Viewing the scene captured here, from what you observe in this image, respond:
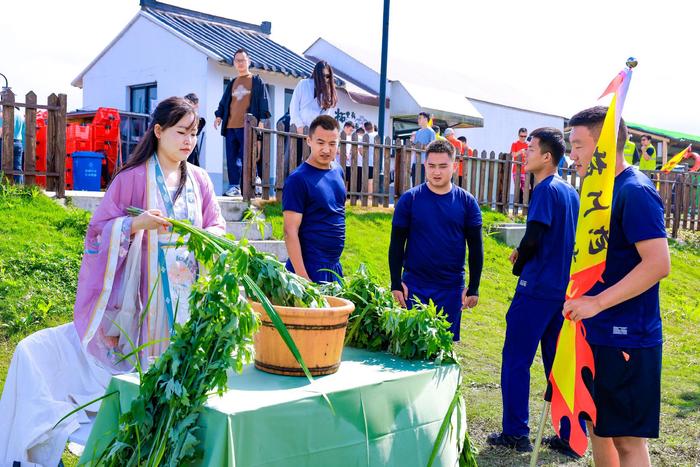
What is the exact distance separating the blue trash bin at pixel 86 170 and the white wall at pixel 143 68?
17.2 feet

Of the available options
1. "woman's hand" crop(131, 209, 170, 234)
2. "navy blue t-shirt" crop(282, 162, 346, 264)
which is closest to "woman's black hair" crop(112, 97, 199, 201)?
"woman's hand" crop(131, 209, 170, 234)

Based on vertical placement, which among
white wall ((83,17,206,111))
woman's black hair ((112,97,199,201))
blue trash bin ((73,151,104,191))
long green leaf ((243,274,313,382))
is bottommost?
long green leaf ((243,274,313,382))

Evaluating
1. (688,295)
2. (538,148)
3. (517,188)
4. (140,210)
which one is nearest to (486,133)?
(517,188)

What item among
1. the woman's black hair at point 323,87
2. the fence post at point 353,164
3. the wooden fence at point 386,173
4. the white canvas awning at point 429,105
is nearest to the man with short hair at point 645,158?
the wooden fence at point 386,173

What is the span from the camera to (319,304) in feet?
8.87

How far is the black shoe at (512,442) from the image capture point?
4.51m

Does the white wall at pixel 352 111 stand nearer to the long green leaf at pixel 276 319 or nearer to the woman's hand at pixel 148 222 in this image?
the woman's hand at pixel 148 222

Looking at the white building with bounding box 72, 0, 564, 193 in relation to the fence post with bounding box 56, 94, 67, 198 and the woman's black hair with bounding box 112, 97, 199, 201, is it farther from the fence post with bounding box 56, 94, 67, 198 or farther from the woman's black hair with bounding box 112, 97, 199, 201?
the woman's black hair with bounding box 112, 97, 199, 201

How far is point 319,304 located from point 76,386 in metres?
1.56

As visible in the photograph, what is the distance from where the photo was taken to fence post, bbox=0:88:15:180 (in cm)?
800

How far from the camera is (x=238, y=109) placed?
9.63m

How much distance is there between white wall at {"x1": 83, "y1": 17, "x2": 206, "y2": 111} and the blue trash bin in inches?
206

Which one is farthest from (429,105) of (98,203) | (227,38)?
(98,203)

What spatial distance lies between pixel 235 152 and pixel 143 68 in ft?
27.4
